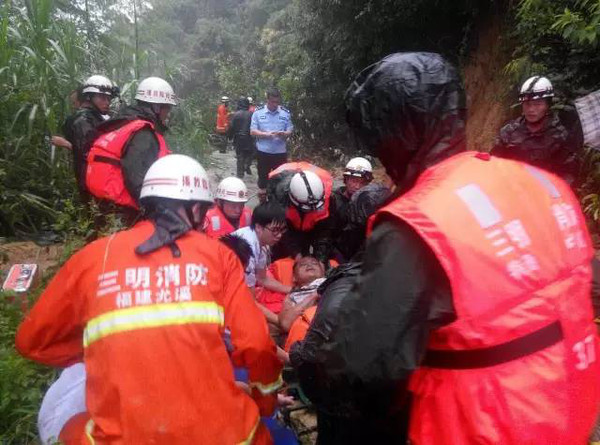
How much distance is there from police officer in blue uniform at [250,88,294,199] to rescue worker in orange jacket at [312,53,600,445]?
23.2 ft

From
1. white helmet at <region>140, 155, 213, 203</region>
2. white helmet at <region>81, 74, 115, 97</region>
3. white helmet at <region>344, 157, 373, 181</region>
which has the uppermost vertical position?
white helmet at <region>81, 74, 115, 97</region>

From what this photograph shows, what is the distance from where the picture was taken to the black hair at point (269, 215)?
4.04 meters

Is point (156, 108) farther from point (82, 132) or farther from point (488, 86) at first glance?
point (488, 86)

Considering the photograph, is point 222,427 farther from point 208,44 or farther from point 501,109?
point 208,44

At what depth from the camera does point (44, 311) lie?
80.5 inches

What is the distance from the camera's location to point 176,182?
229cm

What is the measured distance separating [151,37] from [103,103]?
24.4 ft

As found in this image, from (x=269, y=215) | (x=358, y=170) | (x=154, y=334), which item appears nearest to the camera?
(x=154, y=334)

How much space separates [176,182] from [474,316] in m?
1.50

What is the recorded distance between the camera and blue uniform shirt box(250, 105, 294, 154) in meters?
8.26

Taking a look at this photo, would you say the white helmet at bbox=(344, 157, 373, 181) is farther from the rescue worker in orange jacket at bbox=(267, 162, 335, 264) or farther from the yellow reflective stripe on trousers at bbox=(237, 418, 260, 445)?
the yellow reflective stripe on trousers at bbox=(237, 418, 260, 445)

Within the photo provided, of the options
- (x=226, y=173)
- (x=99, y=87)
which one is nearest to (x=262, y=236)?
(x=99, y=87)

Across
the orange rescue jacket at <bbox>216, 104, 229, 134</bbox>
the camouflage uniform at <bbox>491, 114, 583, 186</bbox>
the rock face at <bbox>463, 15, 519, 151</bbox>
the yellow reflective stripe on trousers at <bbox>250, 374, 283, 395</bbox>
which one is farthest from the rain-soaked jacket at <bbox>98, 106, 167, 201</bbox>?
the orange rescue jacket at <bbox>216, 104, 229, 134</bbox>

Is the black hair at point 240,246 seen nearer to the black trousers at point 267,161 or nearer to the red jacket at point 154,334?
the red jacket at point 154,334
